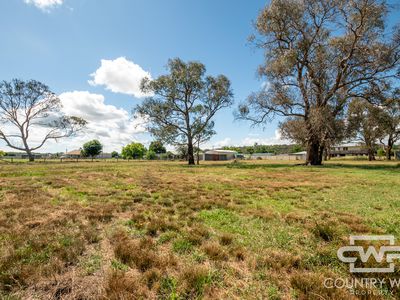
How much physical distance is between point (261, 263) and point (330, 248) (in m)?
Answer: 1.12

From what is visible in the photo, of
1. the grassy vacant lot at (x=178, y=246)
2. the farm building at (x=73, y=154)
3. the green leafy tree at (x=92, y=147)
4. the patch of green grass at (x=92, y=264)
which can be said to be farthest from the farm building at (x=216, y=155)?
the farm building at (x=73, y=154)

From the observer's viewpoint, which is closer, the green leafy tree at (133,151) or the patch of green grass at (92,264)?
the patch of green grass at (92,264)

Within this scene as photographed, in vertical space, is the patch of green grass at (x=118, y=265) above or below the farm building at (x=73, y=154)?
below

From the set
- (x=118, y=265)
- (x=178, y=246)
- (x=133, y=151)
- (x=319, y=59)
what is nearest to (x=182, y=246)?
(x=178, y=246)

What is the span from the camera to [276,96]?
2048cm

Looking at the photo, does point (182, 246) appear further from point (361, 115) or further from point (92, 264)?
point (361, 115)

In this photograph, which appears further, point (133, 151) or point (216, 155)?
point (133, 151)

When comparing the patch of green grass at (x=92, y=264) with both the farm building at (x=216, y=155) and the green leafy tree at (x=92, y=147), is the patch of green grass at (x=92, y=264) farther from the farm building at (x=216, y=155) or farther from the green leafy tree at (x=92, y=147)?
the green leafy tree at (x=92, y=147)

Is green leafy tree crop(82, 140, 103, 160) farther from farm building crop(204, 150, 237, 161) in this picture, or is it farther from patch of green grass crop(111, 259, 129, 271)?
patch of green grass crop(111, 259, 129, 271)

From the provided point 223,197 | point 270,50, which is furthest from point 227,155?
point 223,197

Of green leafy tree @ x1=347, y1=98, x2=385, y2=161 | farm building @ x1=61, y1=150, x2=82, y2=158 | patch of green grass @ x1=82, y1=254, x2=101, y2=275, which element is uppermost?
green leafy tree @ x1=347, y1=98, x2=385, y2=161

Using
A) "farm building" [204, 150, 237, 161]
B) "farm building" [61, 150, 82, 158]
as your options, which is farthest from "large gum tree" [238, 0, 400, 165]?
"farm building" [61, 150, 82, 158]

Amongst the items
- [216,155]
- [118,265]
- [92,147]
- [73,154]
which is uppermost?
[92,147]

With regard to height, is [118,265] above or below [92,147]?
below
